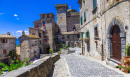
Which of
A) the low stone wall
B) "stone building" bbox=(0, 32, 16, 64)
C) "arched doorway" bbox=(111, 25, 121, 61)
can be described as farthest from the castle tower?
the low stone wall

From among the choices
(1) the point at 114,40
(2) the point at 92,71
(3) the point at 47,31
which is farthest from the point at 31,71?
(3) the point at 47,31

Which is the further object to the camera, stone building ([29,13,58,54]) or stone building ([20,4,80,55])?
stone building ([29,13,58,54])

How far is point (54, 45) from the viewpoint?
30.6 m

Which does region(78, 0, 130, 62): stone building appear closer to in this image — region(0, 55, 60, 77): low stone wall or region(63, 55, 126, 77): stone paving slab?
region(63, 55, 126, 77): stone paving slab

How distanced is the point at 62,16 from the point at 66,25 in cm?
399

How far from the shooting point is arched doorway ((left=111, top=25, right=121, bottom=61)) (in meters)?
5.89

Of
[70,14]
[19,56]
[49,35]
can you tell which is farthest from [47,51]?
[70,14]

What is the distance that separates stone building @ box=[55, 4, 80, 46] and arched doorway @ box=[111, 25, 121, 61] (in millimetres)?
24591

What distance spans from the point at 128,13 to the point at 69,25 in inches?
1169

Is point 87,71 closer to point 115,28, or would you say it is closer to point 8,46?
point 115,28

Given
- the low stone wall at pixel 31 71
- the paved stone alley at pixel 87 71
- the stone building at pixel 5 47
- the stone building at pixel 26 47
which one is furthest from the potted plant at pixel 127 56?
the stone building at pixel 5 47

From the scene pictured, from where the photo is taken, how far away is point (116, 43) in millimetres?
6215

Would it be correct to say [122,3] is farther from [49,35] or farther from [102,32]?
[49,35]

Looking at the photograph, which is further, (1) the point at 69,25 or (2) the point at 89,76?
(1) the point at 69,25
